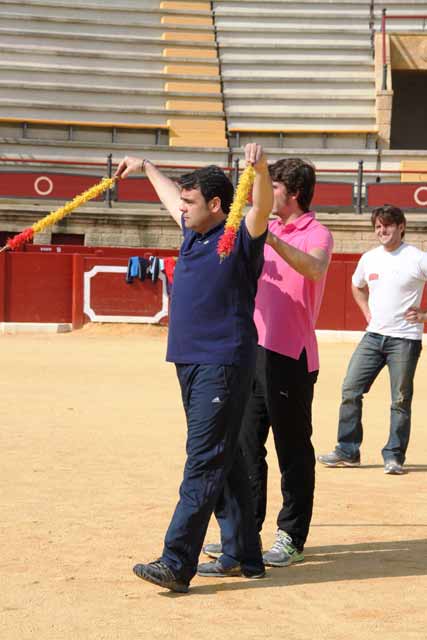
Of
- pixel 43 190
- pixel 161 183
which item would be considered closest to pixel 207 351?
pixel 161 183

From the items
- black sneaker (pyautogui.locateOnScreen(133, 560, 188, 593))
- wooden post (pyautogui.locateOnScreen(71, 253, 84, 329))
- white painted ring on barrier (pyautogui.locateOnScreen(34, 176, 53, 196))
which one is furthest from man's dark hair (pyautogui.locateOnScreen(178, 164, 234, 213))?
white painted ring on barrier (pyautogui.locateOnScreen(34, 176, 53, 196))

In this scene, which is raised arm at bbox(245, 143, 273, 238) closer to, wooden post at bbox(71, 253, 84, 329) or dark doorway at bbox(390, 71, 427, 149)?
wooden post at bbox(71, 253, 84, 329)

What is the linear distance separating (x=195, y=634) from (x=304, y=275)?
130 centimetres

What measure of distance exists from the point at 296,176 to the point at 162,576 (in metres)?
1.50

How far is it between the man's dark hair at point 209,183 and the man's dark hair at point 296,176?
0.43 m

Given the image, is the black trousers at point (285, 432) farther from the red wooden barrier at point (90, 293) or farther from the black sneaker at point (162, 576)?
the red wooden barrier at point (90, 293)

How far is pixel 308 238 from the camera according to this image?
4246mm

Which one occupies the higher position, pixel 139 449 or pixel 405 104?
pixel 405 104

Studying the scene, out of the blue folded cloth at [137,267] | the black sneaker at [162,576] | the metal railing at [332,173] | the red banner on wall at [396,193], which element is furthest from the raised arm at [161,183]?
the red banner on wall at [396,193]

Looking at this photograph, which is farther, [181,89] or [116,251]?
[181,89]

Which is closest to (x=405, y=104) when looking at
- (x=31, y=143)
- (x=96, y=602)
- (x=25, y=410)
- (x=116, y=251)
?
(x=31, y=143)

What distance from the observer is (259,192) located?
144 inches

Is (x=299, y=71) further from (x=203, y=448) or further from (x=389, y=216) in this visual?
(x=203, y=448)

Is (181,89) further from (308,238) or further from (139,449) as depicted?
(308,238)
